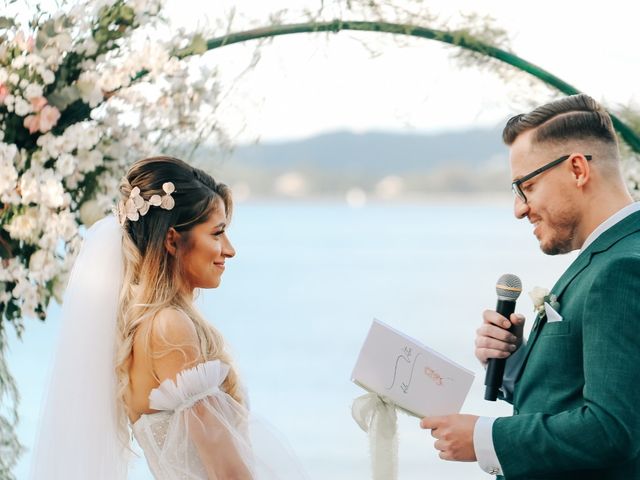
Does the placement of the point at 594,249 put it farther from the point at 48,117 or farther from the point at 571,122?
the point at 48,117

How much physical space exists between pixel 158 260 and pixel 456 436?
0.91 m

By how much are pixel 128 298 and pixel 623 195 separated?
1.30 metres

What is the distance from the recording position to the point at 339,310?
24.4 meters

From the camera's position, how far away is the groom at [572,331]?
2.10 meters

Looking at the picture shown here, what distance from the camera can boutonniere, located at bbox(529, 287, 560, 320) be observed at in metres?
2.36

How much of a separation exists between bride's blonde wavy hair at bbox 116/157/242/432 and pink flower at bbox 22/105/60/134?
1.01m

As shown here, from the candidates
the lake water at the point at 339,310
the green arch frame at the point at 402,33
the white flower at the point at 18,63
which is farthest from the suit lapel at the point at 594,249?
the lake water at the point at 339,310

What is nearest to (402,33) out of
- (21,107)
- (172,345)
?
(21,107)

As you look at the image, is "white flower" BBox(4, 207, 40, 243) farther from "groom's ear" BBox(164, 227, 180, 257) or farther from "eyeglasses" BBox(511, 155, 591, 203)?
"eyeglasses" BBox(511, 155, 591, 203)

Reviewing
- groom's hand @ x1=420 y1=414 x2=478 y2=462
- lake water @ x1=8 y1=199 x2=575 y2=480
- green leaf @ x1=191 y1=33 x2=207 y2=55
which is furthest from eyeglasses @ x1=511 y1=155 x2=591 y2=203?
lake water @ x1=8 y1=199 x2=575 y2=480

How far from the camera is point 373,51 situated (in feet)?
12.9

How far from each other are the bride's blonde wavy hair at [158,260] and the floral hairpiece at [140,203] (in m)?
0.02

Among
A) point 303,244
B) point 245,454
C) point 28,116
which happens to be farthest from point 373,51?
point 303,244

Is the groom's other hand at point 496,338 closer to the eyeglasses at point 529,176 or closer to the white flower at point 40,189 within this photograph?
the eyeglasses at point 529,176
